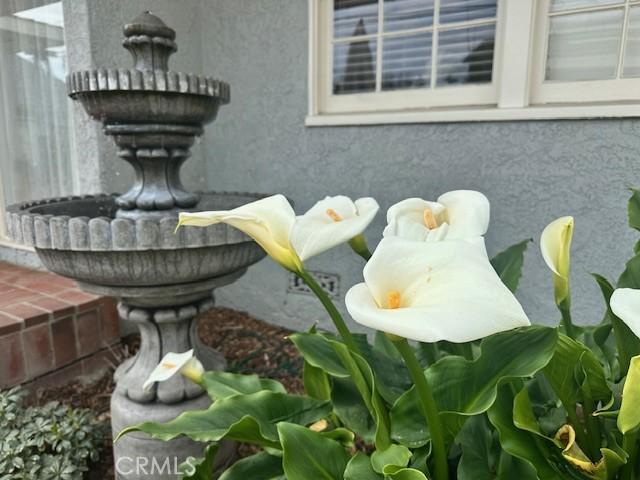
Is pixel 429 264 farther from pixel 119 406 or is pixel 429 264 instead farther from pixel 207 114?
pixel 119 406

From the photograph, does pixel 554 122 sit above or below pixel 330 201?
above

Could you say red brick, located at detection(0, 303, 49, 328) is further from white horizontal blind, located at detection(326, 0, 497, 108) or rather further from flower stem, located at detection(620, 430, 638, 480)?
flower stem, located at detection(620, 430, 638, 480)

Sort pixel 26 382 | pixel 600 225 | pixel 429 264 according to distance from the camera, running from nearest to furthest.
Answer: pixel 429 264 → pixel 600 225 → pixel 26 382

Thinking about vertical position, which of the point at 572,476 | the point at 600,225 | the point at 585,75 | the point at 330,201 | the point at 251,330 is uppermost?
the point at 585,75

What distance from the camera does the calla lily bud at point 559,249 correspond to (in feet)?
2.73

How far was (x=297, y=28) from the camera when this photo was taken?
243cm

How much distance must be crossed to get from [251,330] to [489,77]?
193 cm

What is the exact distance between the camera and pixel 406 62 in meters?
2.31

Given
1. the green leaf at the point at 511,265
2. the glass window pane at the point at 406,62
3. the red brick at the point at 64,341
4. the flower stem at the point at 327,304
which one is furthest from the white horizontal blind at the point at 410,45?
the red brick at the point at 64,341

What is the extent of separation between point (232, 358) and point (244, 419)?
1526mm

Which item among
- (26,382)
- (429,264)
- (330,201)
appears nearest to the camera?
(429,264)

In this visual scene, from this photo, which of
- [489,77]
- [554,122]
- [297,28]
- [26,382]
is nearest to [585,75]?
[554,122]

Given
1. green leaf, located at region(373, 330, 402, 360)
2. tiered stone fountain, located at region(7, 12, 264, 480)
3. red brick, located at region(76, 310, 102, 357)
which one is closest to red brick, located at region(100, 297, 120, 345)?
red brick, located at region(76, 310, 102, 357)

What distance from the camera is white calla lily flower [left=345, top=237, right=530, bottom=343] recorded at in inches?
19.9
